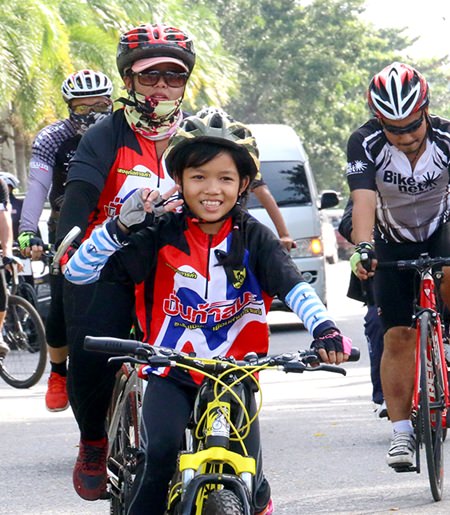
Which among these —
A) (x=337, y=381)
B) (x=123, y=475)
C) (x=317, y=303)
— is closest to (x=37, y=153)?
(x=123, y=475)

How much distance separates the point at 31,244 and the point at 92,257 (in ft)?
9.99

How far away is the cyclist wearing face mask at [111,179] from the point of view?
19.7 ft

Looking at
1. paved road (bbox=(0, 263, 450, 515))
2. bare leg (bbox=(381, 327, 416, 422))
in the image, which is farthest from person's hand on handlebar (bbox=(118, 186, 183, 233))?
bare leg (bbox=(381, 327, 416, 422))

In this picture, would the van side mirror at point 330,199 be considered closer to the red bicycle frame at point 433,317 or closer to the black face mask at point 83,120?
the black face mask at point 83,120

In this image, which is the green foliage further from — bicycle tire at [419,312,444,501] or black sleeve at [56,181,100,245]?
black sleeve at [56,181,100,245]

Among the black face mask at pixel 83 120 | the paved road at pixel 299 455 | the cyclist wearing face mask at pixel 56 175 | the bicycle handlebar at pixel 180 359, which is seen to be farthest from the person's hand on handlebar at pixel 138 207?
the black face mask at pixel 83 120

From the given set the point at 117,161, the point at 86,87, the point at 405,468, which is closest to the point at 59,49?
the point at 86,87

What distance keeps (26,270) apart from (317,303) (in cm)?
1102

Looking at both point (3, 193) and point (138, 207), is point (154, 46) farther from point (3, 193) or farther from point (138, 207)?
point (3, 193)

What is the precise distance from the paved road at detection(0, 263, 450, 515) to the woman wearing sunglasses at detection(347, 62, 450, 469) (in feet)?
1.12

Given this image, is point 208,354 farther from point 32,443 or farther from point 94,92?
point 32,443

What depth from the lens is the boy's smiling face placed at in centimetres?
502

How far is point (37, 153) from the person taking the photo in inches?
320

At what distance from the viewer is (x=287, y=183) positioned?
17438 mm
